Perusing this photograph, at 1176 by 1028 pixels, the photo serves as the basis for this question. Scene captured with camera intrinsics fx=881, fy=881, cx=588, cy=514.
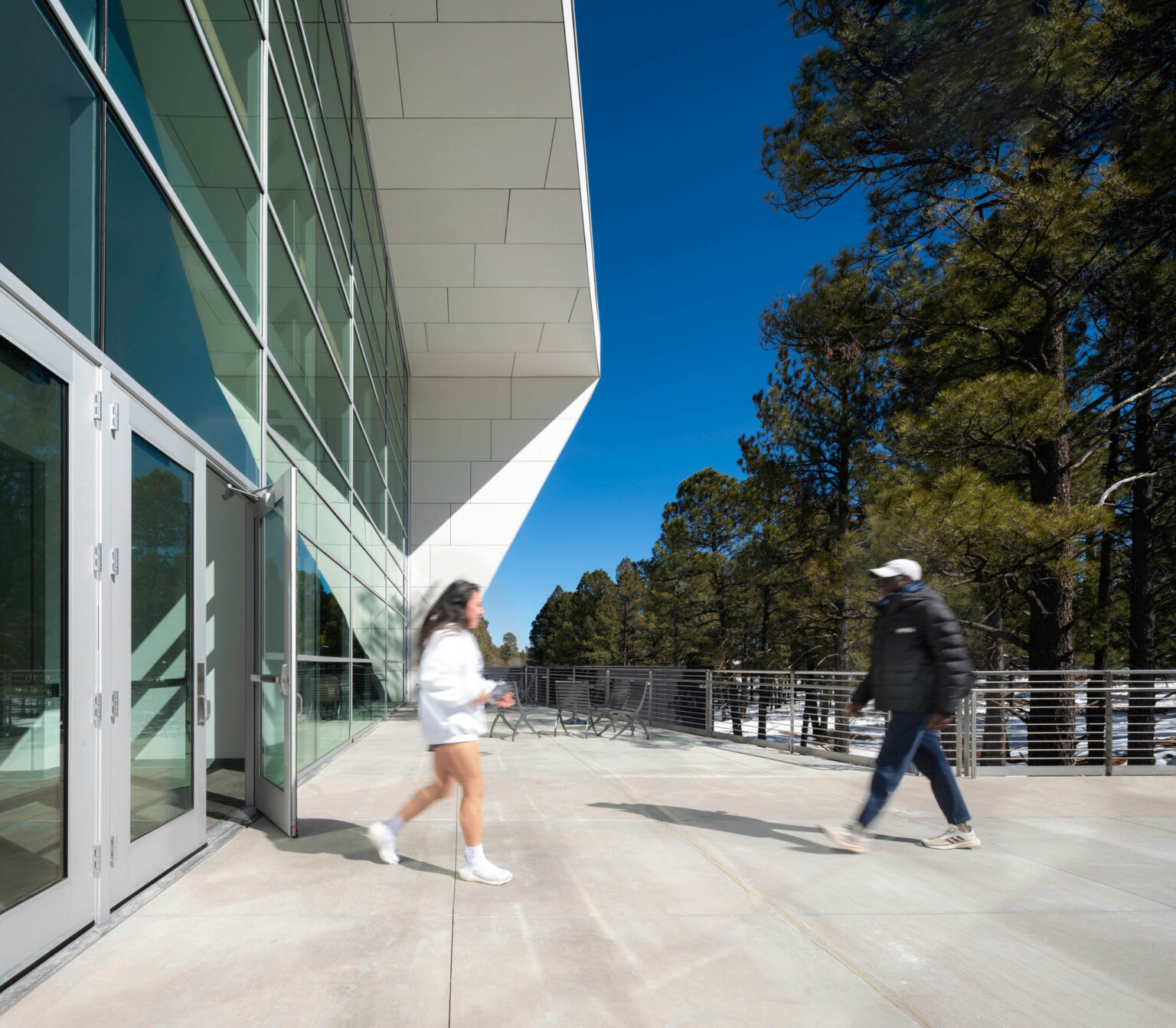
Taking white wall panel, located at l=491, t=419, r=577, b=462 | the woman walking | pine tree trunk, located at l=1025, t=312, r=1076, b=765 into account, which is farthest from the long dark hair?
white wall panel, located at l=491, t=419, r=577, b=462

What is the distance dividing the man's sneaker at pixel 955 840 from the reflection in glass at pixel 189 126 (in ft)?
19.0

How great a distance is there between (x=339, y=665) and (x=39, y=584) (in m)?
7.77

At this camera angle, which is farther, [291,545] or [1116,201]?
[1116,201]

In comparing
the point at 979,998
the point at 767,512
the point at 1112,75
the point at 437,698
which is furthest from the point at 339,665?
the point at 767,512

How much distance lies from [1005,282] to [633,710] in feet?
26.6

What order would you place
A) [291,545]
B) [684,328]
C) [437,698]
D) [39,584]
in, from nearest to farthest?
[39,584]
[437,698]
[291,545]
[684,328]

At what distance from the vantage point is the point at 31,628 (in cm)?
324

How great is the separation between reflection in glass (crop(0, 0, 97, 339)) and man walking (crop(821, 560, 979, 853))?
4.31 metres

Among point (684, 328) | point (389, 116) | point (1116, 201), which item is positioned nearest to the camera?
point (1116, 201)

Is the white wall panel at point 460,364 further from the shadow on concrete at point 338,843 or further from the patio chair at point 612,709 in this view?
the shadow on concrete at point 338,843

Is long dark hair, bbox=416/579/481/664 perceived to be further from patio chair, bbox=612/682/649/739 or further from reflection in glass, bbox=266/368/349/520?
patio chair, bbox=612/682/649/739

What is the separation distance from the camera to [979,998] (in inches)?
119

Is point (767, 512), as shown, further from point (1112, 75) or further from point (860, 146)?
point (1112, 75)

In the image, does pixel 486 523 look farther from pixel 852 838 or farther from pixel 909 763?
pixel 909 763
